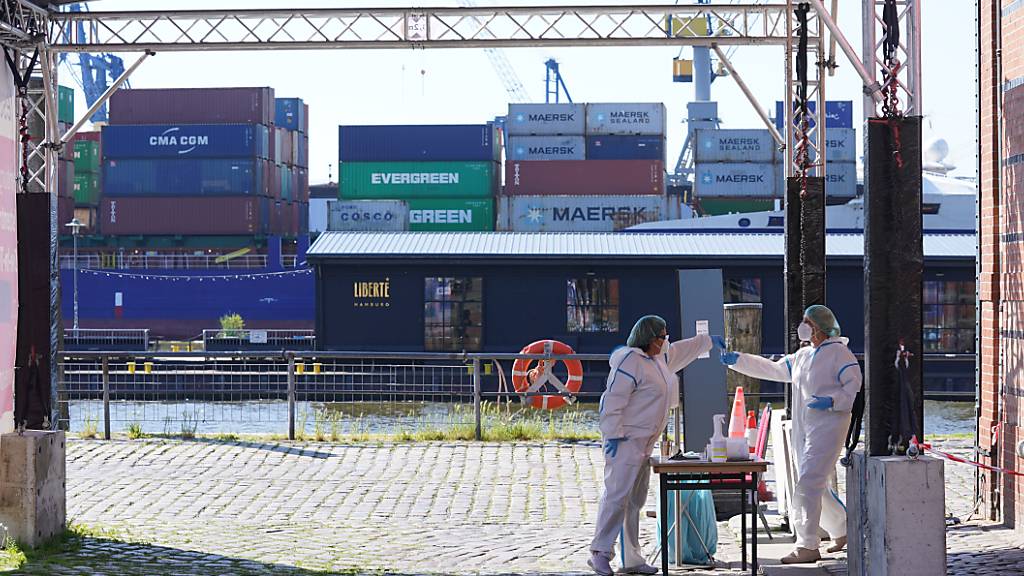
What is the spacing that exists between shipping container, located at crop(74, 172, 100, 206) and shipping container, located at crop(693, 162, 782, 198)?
26001mm

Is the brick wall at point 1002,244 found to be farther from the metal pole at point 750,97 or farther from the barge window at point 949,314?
the barge window at point 949,314

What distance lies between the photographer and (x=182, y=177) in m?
54.2

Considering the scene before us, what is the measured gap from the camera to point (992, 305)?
9.98 meters

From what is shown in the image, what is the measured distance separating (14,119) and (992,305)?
23.6ft

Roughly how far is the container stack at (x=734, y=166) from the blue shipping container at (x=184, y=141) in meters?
17.1

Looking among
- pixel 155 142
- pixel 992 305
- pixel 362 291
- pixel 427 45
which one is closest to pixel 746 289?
pixel 362 291

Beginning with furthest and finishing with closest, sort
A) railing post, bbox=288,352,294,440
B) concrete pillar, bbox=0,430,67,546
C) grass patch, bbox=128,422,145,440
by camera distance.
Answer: grass patch, bbox=128,422,145,440 < railing post, bbox=288,352,294,440 < concrete pillar, bbox=0,430,67,546

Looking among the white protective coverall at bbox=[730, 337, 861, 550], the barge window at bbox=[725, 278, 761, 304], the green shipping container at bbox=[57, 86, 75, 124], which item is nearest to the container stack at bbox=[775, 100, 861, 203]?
the barge window at bbox=[725, 278, 761, 304]

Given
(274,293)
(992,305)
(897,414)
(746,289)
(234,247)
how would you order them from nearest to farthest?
(897,414)
(992,305)
(746,289)
(274,293)
(234,247)

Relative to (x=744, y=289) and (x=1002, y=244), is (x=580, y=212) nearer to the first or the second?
(x=744, y=289)

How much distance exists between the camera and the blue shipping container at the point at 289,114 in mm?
60562

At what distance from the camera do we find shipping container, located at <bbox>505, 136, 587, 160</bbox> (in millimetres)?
51750

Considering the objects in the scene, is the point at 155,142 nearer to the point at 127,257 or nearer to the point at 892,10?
the point at 127,257

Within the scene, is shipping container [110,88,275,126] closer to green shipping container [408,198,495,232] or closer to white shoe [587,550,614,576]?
green shipping container [408,198,495,232]
